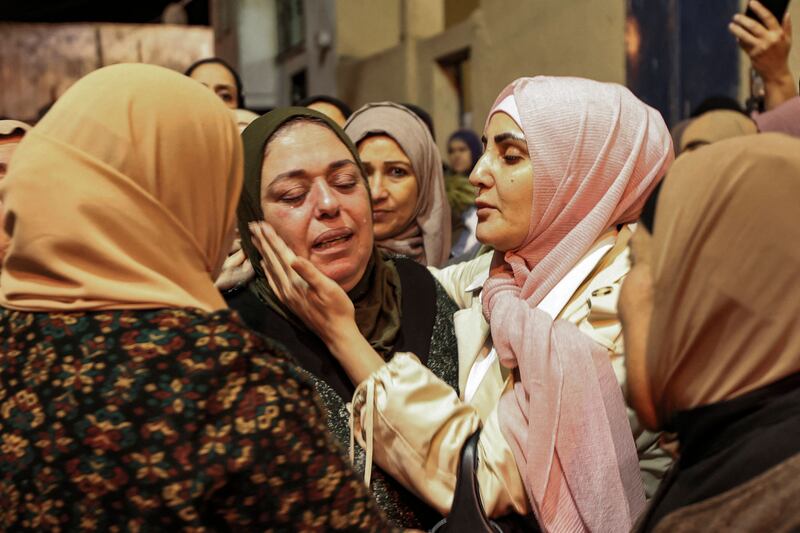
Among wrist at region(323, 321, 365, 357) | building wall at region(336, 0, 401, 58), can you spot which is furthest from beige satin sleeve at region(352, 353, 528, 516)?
building wall at region(336, 0, 401, 58)

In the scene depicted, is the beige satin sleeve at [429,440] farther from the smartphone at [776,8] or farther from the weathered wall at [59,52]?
the weathered wall at [59,52]

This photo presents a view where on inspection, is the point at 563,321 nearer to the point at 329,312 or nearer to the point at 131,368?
the point at 329,312

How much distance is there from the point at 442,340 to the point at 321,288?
42cm

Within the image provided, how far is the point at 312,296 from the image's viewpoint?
1.94 meters

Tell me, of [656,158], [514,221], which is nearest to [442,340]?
[514,221]

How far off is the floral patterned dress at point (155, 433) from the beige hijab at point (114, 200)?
0.05m

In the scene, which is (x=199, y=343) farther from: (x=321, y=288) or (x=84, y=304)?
(x=321, y=288)

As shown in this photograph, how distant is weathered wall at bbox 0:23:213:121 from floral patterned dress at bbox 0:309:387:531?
906cm

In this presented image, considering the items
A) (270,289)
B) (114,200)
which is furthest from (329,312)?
(114,200)

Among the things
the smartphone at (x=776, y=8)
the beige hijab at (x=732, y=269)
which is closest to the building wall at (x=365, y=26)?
the smartphone at (x=776, y=8)

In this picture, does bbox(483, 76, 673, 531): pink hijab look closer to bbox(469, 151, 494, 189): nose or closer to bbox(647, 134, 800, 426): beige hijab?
bbox(469, 151, 494, 189): nose

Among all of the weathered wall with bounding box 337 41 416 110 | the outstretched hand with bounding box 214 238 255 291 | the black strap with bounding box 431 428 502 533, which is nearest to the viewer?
the black strap with bounding box 431 428 502 533

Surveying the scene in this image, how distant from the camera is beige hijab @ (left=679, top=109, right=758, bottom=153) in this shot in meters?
1.64

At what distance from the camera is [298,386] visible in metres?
1.29
